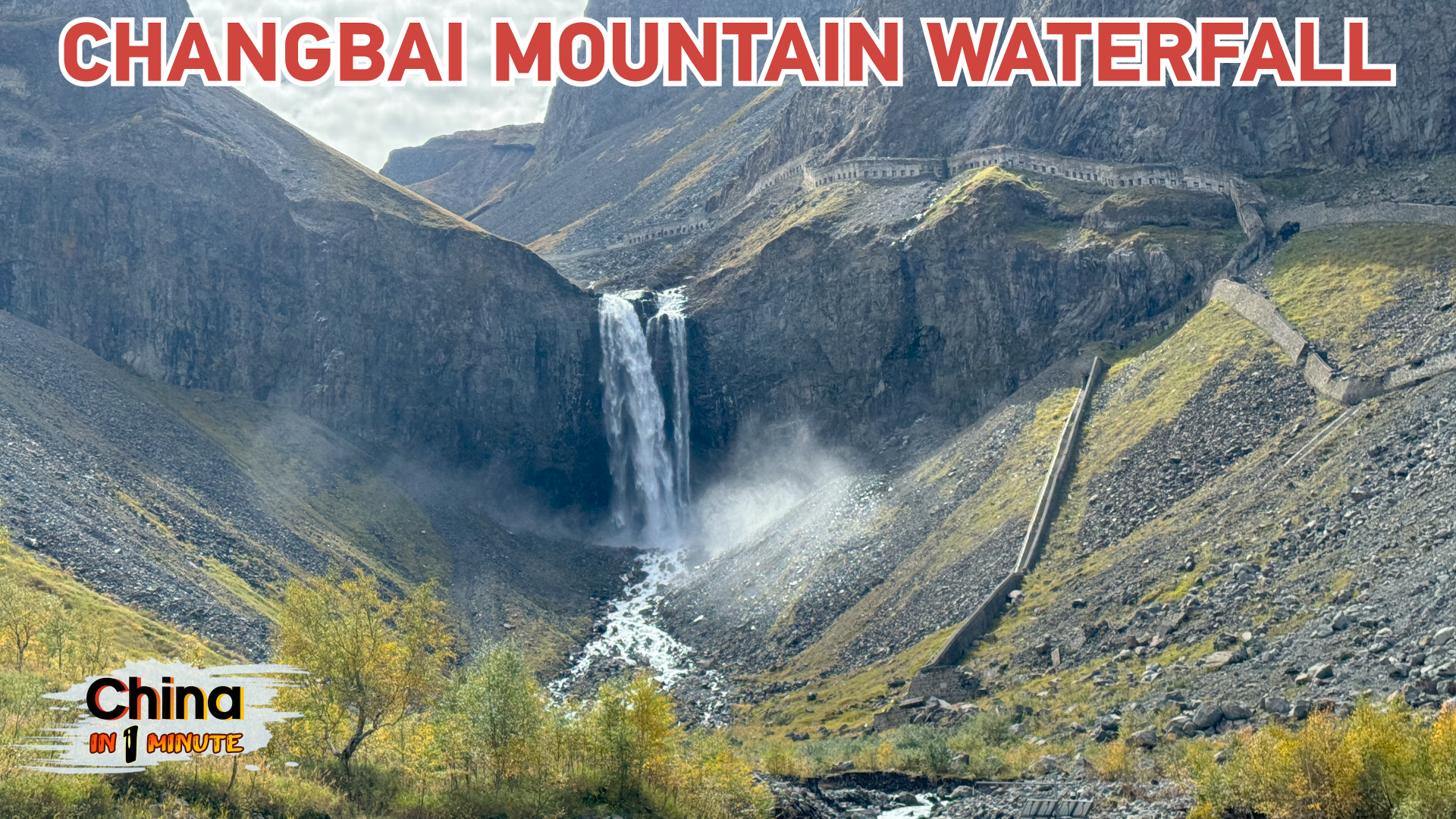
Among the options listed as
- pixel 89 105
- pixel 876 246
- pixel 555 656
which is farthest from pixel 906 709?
pixel 89 105

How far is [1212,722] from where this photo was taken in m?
38.7

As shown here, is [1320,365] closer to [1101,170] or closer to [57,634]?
[1101,170]

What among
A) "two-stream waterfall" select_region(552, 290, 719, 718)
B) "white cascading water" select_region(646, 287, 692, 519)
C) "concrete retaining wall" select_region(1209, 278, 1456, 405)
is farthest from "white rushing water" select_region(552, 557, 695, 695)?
"concrete retaining wall" select_region(1209, 278, 1456, 405)

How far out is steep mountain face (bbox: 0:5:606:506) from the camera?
315 feet

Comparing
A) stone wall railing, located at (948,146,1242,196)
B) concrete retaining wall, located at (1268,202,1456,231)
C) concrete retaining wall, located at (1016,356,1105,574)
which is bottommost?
concrete retaining wall, located at (1016,356,1105,574)

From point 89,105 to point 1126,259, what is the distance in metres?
88.6

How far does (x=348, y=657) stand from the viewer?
36.2m

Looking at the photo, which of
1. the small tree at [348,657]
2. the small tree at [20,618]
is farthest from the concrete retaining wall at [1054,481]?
the small tree at [20,618]

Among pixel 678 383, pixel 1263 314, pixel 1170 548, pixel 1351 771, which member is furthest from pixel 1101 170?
pixel 1351 771

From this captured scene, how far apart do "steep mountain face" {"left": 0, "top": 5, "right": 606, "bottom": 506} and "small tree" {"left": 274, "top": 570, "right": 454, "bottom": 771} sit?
2483 inches

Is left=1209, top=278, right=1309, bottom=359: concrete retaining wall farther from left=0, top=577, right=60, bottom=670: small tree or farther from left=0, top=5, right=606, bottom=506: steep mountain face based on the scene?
left=0, top=577, right=60, bottom=670: small tree

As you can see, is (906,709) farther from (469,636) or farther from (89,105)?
(89,105)

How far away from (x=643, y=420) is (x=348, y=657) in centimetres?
6853

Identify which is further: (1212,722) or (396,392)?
(396,392)
